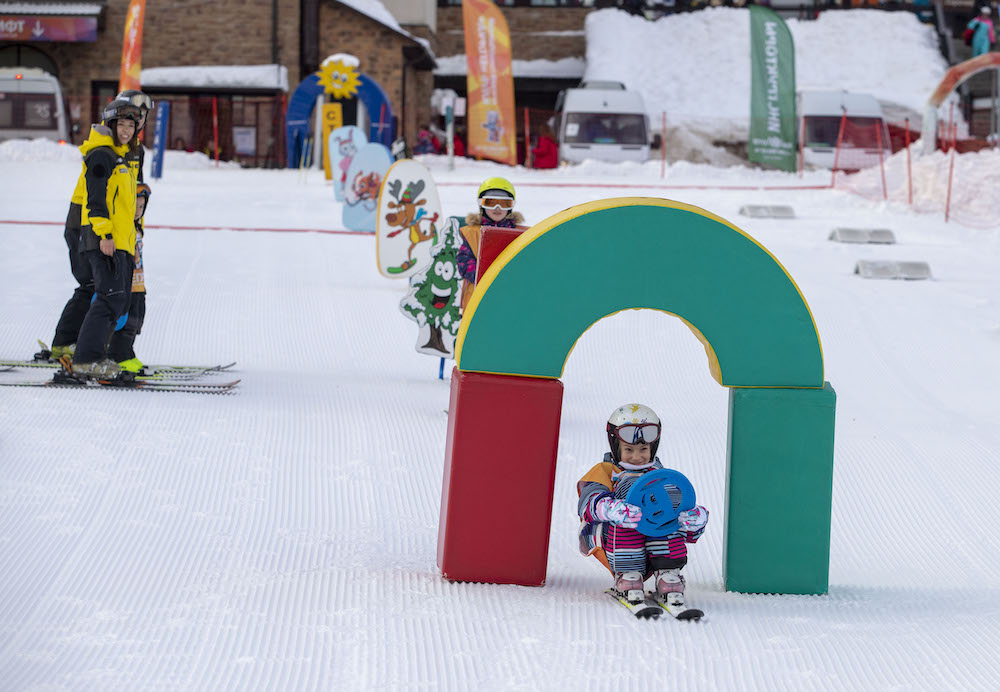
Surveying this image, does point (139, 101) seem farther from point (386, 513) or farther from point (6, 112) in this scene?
point (6, 112)

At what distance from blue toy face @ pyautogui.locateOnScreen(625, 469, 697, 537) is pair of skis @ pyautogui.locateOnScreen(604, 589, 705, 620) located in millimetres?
231

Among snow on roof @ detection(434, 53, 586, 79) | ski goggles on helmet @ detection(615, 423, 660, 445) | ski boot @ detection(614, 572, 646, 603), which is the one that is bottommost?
ski boot @ detection(614, 572, 646, 603)

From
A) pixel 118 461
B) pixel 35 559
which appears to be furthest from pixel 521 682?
pixel 118 461

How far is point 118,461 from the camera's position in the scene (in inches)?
221

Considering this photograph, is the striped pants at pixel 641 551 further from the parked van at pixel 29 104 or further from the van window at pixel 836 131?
the parked van at pixel 29 104

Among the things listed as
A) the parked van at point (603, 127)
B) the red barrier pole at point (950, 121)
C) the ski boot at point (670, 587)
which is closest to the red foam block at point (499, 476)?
the ski boot at point (670, 587)

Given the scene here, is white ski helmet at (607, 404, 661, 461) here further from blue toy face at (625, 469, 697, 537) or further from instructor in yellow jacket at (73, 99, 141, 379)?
instructor in yellow jacket at (73, 99, 141, 379)

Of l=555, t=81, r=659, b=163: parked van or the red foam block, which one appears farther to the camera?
l=555, t=81, r=659, b=163: parked van

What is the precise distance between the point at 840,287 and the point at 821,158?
14.6 metres

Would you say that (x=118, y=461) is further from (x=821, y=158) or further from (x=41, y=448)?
(x=821, y=158)

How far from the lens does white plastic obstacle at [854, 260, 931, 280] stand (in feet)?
41.7

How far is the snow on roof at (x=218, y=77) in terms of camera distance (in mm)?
30953

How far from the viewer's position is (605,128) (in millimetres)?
26438

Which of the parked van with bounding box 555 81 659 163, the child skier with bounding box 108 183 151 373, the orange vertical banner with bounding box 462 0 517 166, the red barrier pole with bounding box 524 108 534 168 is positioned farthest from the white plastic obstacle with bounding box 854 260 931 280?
the red barrier pole with bounding box 524 108 534 168
